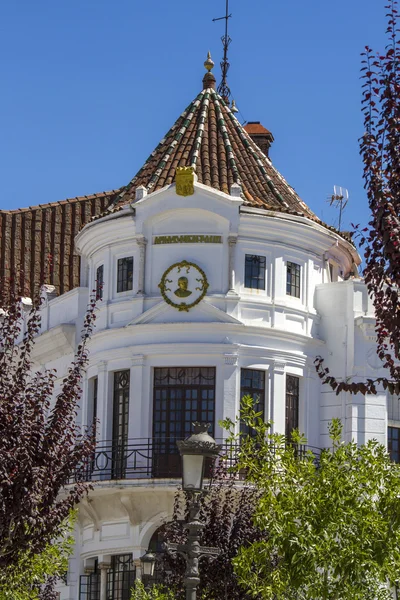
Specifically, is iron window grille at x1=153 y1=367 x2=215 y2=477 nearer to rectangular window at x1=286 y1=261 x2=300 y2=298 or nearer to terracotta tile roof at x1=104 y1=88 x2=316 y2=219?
rectangular window at x1=286 y1=261 x2=300 y2=298

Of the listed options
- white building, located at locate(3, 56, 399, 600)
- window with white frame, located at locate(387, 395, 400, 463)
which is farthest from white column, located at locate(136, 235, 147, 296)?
window with white frame, located at locate(387, 395, 400, 463)

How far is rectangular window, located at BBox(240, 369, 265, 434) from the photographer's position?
43562 mm

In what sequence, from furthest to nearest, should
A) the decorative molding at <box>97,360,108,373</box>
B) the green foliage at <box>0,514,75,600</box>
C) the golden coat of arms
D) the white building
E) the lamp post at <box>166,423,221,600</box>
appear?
Result: the decorative molding at <box>97,360,108,373</box>, the golden coat of arms, the white building, the green foliage at <box>0,514,75,600</box>, the lamp post at <box>166,423,221,600</box>

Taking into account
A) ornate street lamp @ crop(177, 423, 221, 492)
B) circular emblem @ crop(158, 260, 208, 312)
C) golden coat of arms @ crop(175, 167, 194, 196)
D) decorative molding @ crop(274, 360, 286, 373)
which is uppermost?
golden coat of arms @ crop(175, 167, 194, 196)

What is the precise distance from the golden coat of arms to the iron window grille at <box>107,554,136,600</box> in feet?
30.1

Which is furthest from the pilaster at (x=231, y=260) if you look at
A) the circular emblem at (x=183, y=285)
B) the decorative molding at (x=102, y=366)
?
the decorative molding at (x=102, y=366)

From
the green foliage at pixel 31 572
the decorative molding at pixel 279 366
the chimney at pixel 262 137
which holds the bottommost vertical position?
the green foliage at pixel 31 572

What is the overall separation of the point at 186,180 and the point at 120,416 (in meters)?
6.19

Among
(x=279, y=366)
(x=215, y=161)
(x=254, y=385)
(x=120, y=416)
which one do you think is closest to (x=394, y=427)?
(x=279, y=366)

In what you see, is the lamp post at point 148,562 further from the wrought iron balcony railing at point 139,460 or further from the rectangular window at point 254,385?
the rectangular window at point 254,385

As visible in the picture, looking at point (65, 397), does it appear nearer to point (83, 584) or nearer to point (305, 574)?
point (305, 574)

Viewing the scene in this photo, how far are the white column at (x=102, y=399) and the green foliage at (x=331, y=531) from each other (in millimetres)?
14061

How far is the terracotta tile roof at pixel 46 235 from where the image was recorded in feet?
178

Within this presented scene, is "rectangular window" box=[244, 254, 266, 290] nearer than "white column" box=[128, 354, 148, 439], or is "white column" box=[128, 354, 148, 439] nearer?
"white column" box=[128, 354, 148, 439]
